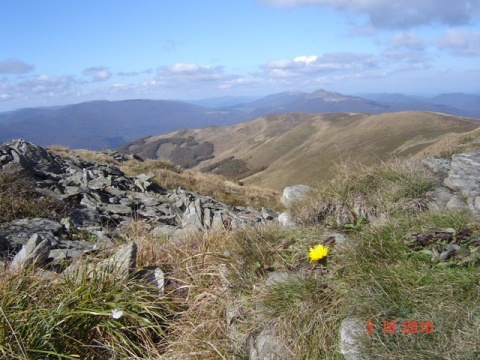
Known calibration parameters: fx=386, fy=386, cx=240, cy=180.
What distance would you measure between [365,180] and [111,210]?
25.0ft

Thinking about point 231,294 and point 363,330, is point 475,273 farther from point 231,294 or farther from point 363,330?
point 231,294

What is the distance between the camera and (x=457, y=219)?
4.35 m

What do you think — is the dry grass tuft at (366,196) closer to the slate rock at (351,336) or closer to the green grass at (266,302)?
the green grass at (266,302)

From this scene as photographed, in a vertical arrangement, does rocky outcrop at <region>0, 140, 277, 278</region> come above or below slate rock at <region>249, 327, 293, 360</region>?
below

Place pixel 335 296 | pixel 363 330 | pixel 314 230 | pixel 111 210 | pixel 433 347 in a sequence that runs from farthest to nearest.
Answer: pixel 111 210, pixel 314 230, pixel 335 296, pixel 363 330, pixel 433 347

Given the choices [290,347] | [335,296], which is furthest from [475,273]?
[290,347]

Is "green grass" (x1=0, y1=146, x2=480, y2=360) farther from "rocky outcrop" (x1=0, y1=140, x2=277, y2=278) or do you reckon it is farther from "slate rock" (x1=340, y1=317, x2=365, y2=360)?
"rocky outcrop" (x1=0, y1=140, x2=277, y2=278)

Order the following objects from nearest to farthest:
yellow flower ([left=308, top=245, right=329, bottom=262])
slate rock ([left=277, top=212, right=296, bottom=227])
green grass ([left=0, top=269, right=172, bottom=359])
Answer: green grass ([left=0, top=269, right=172, bottom=359]) < yellow flower ([left=308, top=245, right=329, bottom=262]) < slate rock ([left=277, top=212, right=296, bottom=227])

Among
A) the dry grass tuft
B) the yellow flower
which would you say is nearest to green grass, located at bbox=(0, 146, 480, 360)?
the yellow flower

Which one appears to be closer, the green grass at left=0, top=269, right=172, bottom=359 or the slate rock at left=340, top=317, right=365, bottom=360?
the slate rock at left=340, top=317, right=365, bottom=360
